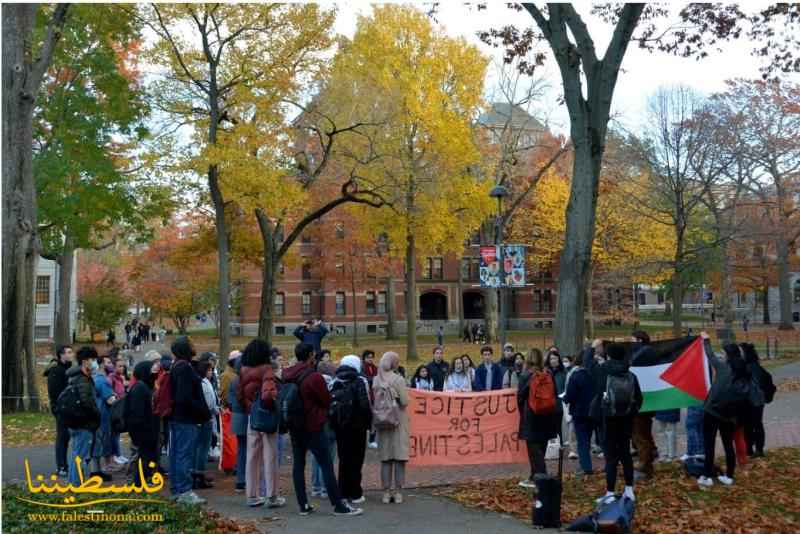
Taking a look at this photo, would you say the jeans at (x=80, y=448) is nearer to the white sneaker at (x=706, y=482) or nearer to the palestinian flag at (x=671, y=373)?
the palestinian flag at (x=671, y=373)

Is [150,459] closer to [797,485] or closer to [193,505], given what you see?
[193,505]

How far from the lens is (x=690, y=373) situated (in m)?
10.4

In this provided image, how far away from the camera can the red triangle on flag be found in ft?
33.8

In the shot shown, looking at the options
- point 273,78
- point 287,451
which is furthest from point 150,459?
point 273,78

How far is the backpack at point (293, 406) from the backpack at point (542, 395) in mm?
2733

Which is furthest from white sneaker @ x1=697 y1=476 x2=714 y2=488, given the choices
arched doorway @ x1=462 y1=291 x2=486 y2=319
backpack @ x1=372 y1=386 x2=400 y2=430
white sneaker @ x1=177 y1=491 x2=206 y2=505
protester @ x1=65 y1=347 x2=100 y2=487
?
arched doorway @ x1=462 y1=291 x2=486 y2=319

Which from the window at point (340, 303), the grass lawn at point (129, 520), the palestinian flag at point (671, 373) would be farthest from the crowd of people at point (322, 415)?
the window at point (340, 303)

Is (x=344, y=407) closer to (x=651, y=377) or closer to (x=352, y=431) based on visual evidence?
(x=352, y=431)

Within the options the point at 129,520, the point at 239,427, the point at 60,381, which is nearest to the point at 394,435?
the point at 239,427

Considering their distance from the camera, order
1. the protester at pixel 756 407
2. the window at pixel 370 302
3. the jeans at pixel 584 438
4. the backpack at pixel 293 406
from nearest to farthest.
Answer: the backpack at pixel 293 406
the jeans at pixel 584 438
the protester at pixel 756 407
the window at pixel 370 302

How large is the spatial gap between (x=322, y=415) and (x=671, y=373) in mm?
5080

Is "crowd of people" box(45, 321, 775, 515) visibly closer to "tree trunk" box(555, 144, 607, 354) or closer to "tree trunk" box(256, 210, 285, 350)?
"tree trunk" box(555, 144, 607, 354)

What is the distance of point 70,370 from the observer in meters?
9.70

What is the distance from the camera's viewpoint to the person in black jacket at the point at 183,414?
876 cm
